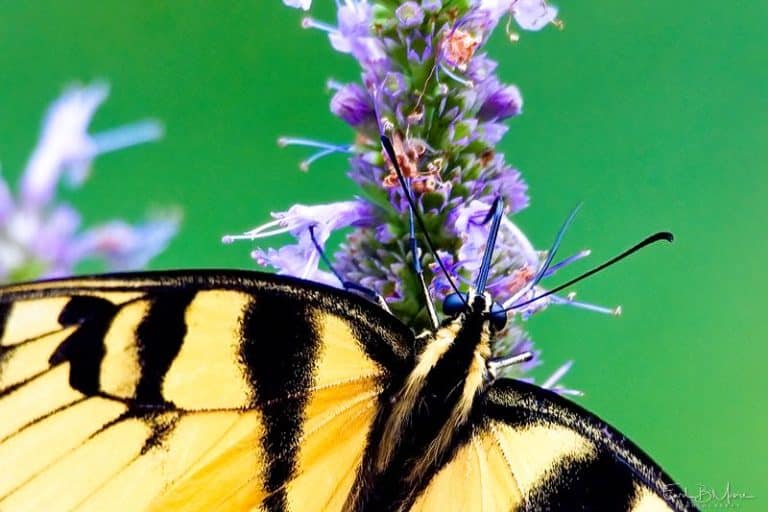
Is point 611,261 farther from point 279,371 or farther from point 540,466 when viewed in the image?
point 279,371

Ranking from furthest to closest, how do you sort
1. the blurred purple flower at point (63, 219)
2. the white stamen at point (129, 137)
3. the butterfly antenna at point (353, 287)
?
the white stamen at point (129, 137), the blurred purple flower at point (63, 219), the butterfly antenna at point (353, 287)

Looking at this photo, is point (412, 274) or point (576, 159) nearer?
point (412, 274)

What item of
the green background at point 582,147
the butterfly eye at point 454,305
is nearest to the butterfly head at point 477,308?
the butterfly eye at point 454,305

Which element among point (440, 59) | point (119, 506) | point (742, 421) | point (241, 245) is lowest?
point (119, 506)

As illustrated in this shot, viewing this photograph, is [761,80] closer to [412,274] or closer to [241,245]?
[241,245]

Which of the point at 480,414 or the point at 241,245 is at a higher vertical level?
the point at 241,245

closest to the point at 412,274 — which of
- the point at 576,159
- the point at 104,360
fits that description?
the point at 104,360

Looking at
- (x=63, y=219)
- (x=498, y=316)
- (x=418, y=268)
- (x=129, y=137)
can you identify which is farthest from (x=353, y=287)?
(x=129, y=137)

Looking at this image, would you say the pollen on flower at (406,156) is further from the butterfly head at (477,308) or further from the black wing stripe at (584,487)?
the black wing stripe at (584,487)
